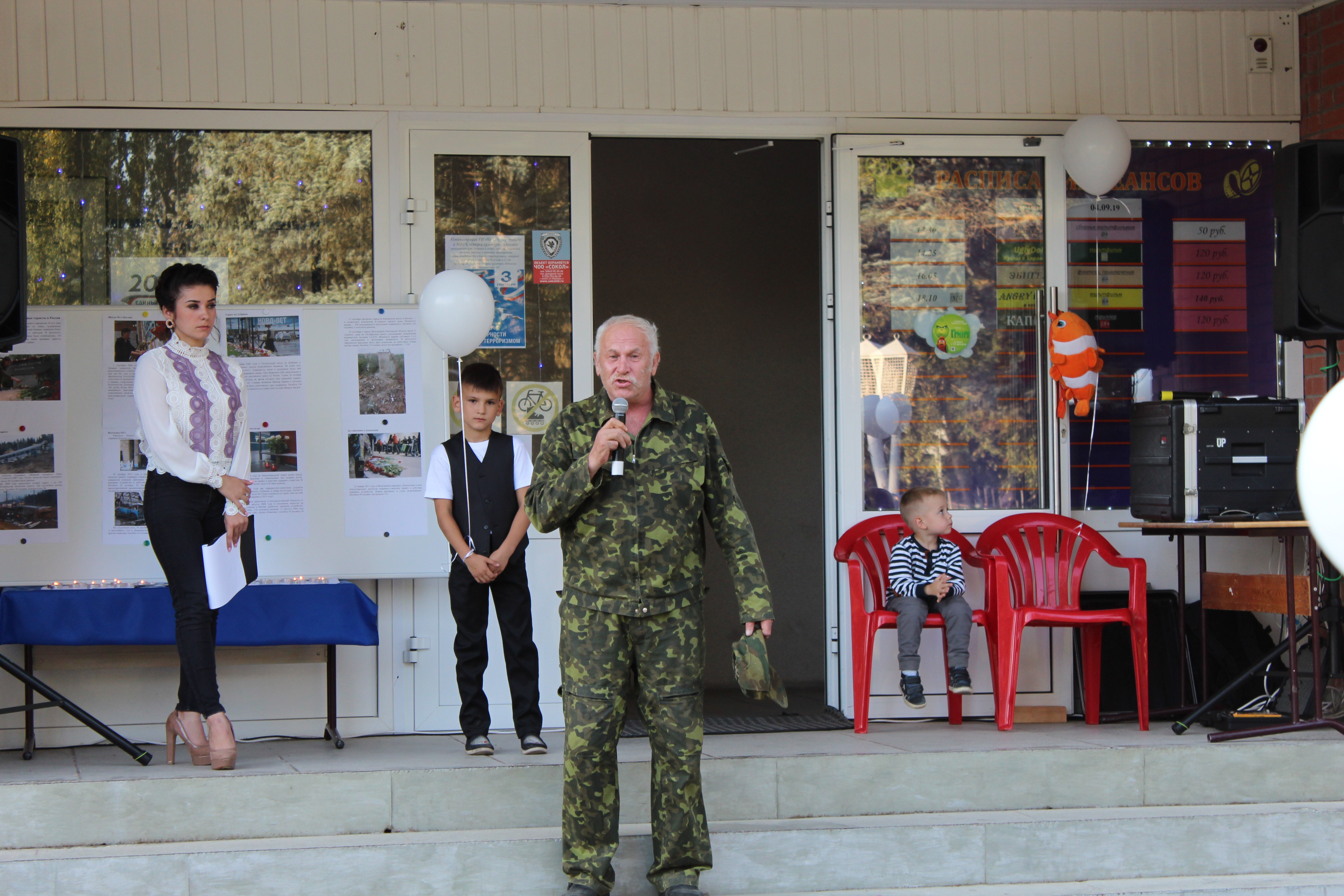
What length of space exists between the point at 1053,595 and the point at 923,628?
0.73 m

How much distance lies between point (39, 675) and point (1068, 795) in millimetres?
4198

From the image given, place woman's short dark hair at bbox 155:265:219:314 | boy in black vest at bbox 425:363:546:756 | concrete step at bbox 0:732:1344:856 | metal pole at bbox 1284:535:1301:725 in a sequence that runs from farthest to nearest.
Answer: metal pole at bbox 1284:535:1301:725, boy in black vest at bbox 425:363:546:756, woman's short dark hair at bbox 155:265:219:314, concrete step at bbox 0:732:1344:856

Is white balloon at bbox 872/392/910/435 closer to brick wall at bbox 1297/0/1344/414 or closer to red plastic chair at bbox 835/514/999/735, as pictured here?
red plastic chair at bbox 835/514/999/735

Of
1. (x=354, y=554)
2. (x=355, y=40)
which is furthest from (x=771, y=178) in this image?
(x=354, y=554)

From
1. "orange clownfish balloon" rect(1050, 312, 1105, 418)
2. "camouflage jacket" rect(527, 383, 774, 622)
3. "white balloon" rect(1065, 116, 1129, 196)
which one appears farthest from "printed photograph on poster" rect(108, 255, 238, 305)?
"white balloon" rect(1065, 116, 1129, 196)

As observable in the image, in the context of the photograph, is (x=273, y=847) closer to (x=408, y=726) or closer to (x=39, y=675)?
(x=408, y=726)

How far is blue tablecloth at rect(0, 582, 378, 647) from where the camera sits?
4.84 metres

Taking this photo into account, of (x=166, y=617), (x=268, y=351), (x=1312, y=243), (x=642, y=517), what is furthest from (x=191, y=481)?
(x=1312, y=243)

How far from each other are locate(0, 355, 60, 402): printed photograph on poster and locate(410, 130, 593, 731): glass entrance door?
1.56 m

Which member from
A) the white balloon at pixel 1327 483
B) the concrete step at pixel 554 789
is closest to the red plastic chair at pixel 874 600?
the concrete step at pixel 554 789

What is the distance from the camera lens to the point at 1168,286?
5820 millimetres

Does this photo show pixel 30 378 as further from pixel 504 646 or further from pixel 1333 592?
pixel 1333 592

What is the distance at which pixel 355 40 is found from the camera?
17.8ft

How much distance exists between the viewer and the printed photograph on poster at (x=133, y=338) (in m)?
5.20
